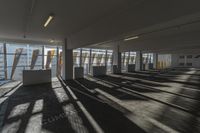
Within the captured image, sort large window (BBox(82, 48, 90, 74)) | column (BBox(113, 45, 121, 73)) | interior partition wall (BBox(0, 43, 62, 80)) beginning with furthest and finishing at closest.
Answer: large window (BBox(82, 48, 90, 74)), column (BBox(113, 45, 121, 73)), interior partition wall (BBox(0, 43, 62, 80))

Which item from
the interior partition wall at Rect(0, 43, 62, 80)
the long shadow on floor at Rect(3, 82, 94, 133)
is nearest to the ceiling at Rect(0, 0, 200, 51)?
the long shadow on floor at Rect(3, 82, 94, 133)

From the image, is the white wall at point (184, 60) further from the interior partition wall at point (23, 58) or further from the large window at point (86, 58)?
the interior partition wall at point (23, 58)

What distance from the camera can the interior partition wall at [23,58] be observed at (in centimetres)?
1158

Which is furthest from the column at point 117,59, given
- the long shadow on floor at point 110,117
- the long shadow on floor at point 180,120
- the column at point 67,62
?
the long shadow on floor at point 180,120

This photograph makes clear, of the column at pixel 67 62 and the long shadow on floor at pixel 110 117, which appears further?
the column at pixel 67 62

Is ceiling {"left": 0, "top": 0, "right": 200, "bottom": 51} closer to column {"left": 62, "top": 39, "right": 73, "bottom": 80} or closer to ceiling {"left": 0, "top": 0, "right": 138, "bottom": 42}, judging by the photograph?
ceiling {"left": 0, "top": 0, "right": 138, "bottom": 42}

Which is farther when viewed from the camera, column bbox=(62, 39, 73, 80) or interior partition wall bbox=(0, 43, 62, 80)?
interior partition wall bbox=(0, 43, 62, 80)

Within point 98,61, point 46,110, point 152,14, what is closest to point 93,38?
point 152,14

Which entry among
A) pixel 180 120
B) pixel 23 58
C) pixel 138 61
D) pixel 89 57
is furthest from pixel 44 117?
pixel 138 61

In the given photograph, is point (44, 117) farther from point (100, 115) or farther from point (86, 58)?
point (86, 58)

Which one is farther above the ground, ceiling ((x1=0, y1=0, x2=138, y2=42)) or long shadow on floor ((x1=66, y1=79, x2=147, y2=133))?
ceiling ((x1=0, y1=0, x2=138, y2=42))

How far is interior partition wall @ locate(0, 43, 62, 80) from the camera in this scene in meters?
11.6

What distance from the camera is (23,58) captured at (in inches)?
495

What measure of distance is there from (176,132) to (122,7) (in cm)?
417
